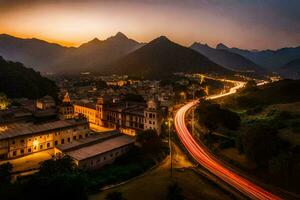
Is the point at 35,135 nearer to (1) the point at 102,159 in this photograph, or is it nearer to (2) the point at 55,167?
(1) the point at 102,159

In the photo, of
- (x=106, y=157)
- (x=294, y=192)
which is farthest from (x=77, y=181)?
(x=294, y=192)

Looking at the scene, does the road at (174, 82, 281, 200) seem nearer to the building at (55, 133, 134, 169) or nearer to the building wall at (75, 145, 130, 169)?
the building at (55, 133, 134, 169)

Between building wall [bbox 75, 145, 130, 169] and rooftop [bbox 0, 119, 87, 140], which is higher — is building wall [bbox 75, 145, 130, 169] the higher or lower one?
the lower one

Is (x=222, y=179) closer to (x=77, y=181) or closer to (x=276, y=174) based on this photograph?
(x=276, y=174)

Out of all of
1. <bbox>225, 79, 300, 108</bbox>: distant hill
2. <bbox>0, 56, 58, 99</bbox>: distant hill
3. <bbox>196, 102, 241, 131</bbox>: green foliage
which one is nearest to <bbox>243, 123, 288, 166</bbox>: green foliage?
<bbox>196, 102, 241, 131</bbox>: green foliage

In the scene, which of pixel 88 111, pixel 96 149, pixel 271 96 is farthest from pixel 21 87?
pixel 271 96

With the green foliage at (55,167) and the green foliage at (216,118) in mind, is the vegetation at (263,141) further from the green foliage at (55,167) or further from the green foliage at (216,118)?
the green foliage at (55,167)
